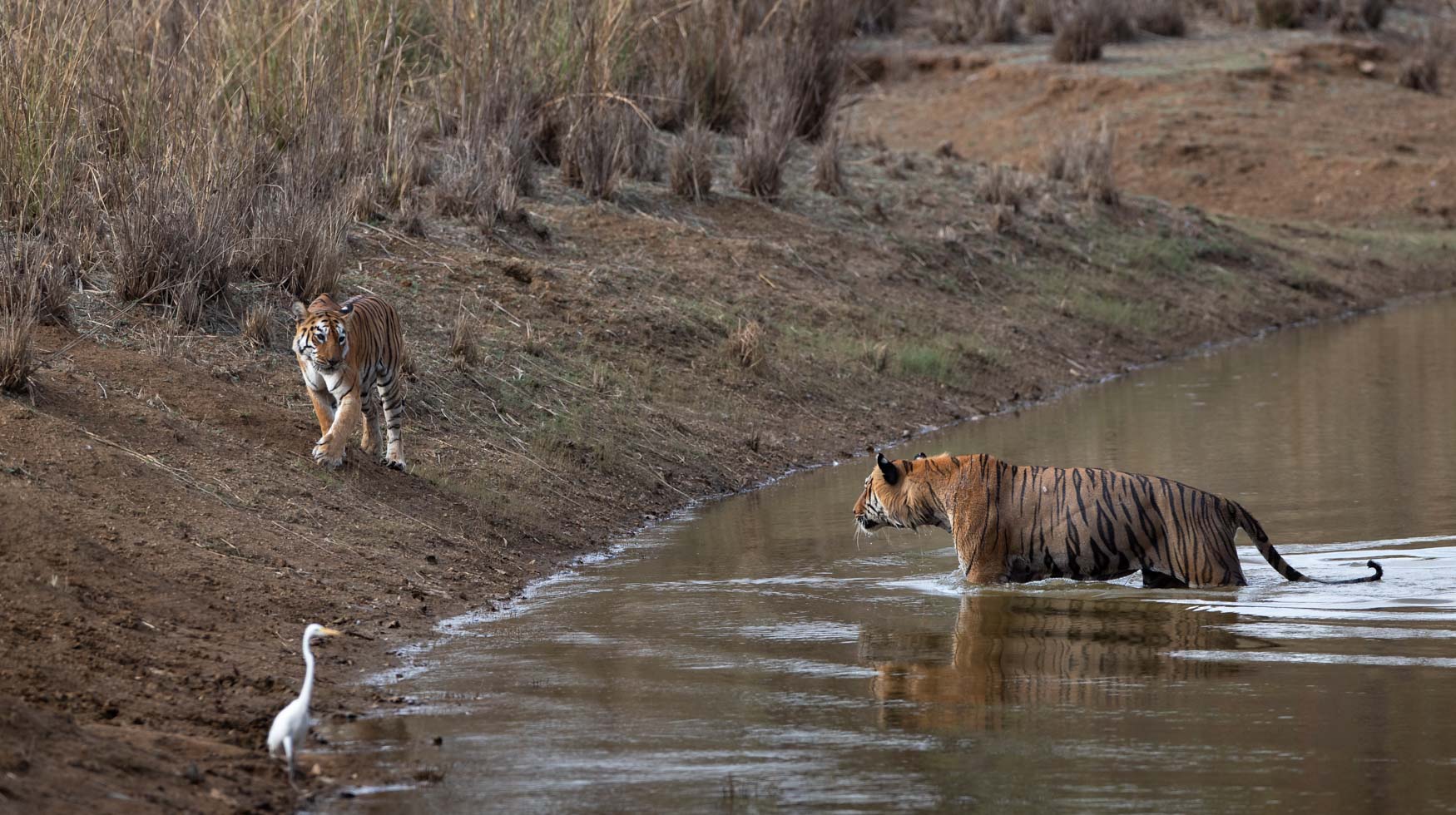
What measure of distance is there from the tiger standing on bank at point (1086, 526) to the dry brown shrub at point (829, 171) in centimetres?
943

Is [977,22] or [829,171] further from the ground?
[977,22]

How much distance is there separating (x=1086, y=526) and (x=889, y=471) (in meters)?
1.07

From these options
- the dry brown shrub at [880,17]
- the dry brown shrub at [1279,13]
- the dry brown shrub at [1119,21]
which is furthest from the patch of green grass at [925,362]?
the dry brown shrub at [1279,13]

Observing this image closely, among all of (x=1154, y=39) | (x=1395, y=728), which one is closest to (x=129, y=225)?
(x=1395, y=728)

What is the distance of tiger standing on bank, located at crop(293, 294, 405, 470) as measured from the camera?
30.7 ft

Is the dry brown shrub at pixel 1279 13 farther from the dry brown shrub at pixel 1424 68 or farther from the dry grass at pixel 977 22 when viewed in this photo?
the dry grass at pixel 977 22

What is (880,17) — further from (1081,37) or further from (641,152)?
(641,152)

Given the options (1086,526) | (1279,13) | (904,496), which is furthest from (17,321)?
(1279,13)

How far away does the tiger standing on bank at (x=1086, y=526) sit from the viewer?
878 centimetres

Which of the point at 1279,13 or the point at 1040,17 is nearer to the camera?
the point at 1279,13

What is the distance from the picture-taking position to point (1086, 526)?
349 inches

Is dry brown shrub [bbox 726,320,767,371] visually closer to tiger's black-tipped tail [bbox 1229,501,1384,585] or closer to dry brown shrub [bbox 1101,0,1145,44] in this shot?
tiger's black-tipped tail [bbox 1229,501,1384,585]

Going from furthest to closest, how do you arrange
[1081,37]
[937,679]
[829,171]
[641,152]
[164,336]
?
[1081,37], [829,171], [641,152], [164,336], [937,679]

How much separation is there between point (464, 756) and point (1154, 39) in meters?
26.7
